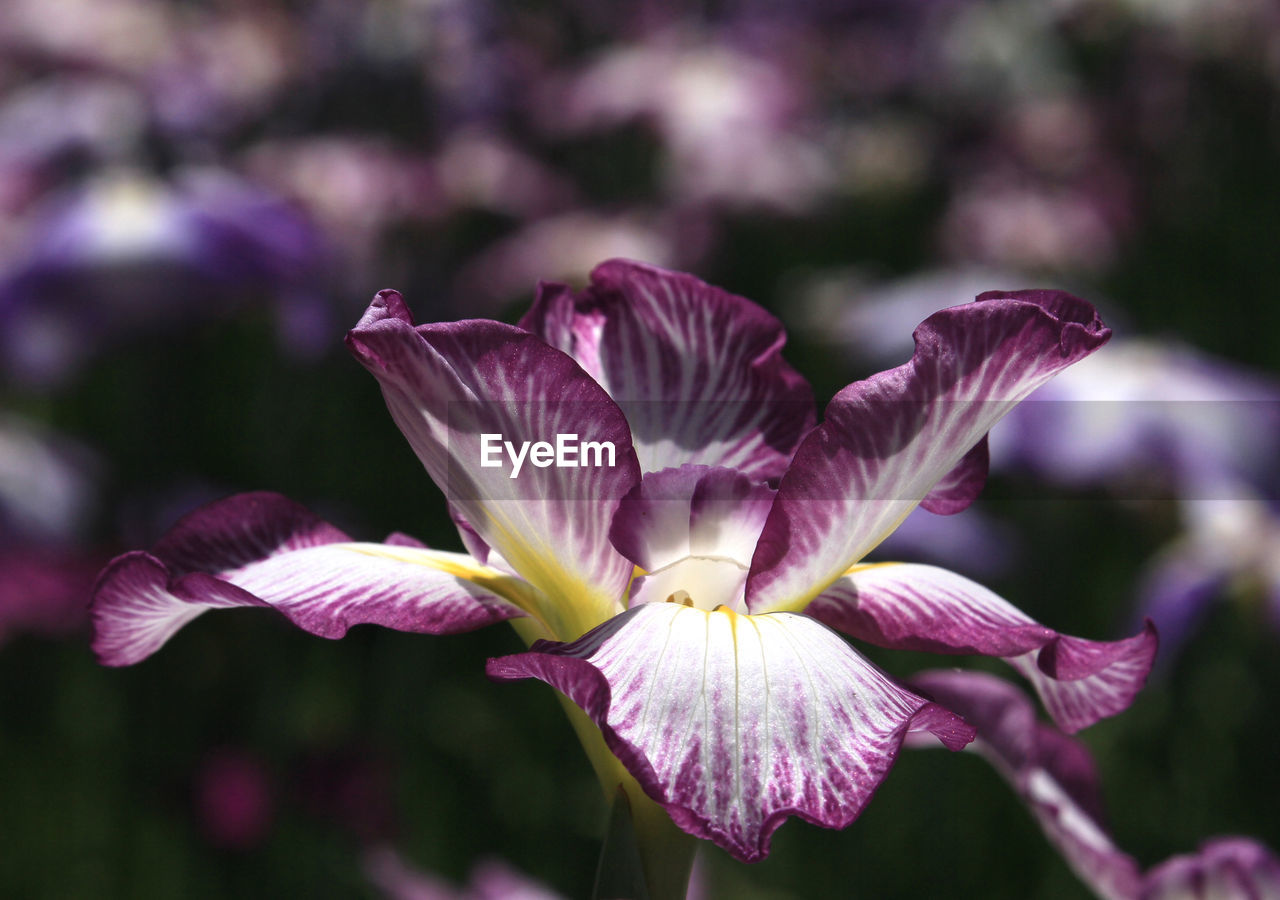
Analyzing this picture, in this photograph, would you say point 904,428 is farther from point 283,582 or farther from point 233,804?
point 233,804

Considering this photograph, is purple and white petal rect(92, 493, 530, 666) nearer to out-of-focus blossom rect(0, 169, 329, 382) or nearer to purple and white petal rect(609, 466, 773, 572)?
purple and white petal rect(609, 466, 773, 572)

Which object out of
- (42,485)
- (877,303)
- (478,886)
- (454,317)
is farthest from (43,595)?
(877,303)

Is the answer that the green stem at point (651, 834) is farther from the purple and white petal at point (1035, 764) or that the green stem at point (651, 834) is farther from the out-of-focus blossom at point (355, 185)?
the out-of-focus blossom at point (355, 185)

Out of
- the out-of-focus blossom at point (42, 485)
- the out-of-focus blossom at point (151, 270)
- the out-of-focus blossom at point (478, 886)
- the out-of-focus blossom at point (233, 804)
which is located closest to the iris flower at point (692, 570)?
the out-of-focus blossom at point (478, 886)

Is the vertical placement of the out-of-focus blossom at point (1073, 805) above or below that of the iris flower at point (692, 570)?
below

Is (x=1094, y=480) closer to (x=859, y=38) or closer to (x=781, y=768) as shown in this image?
(x=781, y=768)
